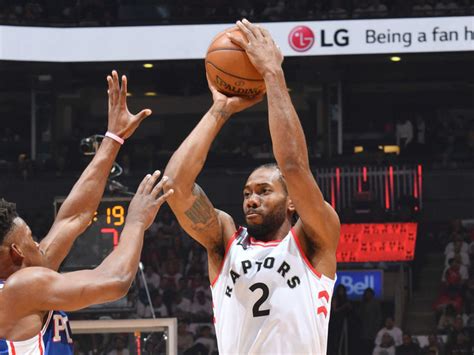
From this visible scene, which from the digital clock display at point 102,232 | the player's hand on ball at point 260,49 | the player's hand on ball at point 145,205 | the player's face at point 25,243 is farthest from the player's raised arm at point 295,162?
the digital clock display at point 102,232

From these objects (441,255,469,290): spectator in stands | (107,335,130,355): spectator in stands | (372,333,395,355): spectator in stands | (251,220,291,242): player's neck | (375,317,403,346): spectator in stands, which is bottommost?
(372,333,395,355): spectator in stands

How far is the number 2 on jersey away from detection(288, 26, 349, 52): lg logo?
11596 mm

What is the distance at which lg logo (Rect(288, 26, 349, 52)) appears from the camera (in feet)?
54.0

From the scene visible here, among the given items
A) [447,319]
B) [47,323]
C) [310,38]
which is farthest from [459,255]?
[47,323]

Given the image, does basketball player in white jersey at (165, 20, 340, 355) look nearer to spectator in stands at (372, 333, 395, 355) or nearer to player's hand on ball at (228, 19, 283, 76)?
player's hand on ball at (228, 19, 283, 76)

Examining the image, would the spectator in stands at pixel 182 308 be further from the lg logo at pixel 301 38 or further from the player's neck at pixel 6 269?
the player's neck at pixel 6 269

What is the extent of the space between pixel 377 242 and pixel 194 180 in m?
12.4

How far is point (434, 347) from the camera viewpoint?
47.7 feet

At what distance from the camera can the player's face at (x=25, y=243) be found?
4.73m

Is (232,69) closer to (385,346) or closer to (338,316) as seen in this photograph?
(385,346)

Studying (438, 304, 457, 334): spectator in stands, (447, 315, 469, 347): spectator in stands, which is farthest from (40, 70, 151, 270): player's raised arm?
(438, 304, 457, 334): spectator in stands

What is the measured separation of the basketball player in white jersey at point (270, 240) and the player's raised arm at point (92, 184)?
460 millimetres

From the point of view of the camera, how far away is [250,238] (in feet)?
17.6

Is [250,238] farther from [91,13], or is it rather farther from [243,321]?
[91,13]
